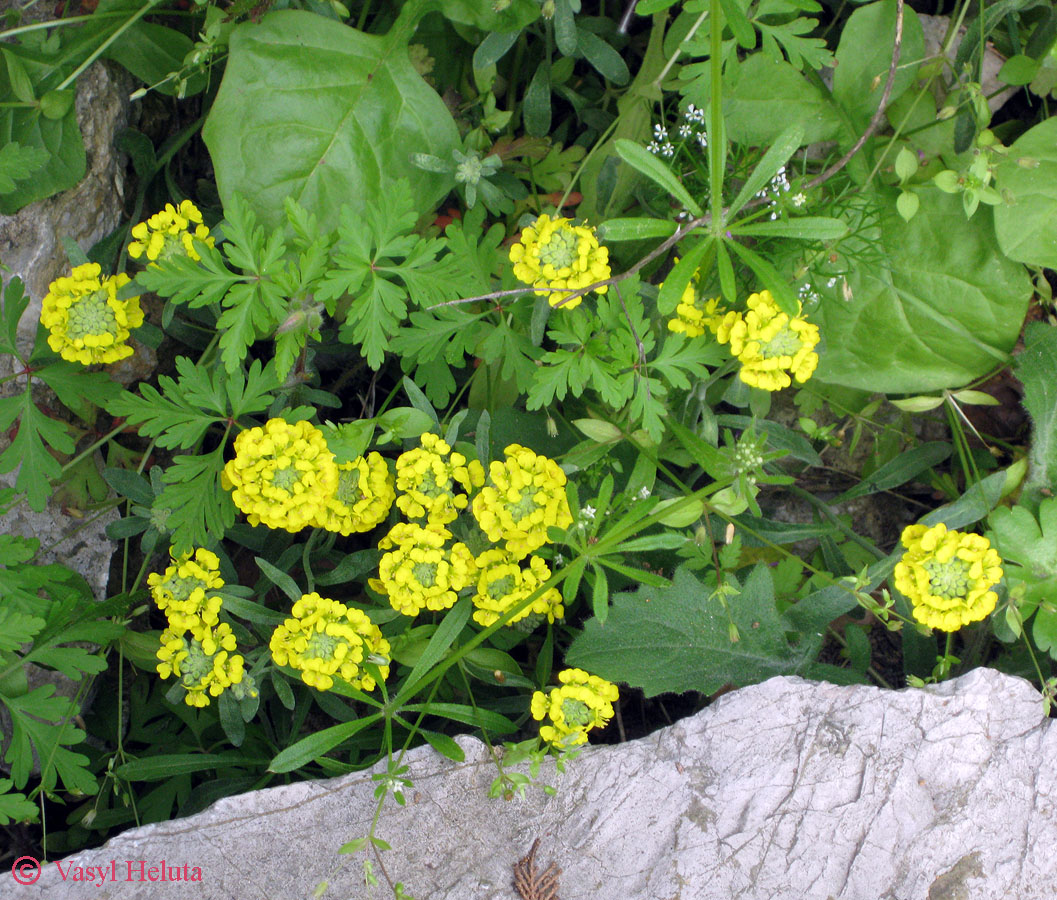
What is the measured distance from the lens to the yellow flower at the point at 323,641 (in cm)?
227

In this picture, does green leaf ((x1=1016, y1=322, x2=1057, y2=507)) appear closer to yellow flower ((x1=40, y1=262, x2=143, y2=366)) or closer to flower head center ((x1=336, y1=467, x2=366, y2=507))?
flower head center ((x1=336, y1=467, x2=366, y2=507))

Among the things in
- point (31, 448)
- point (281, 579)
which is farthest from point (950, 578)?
point (31, 448)

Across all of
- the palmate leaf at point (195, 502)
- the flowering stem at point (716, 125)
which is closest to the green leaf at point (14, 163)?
the palmate leaf at point (195, 502)

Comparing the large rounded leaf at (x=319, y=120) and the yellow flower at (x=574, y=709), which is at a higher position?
the large rounded leaf at (x=319, y=120)

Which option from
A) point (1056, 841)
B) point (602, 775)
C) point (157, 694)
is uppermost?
point (1056, 841)

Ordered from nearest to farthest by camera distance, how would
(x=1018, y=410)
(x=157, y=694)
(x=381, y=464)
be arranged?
1. (x=381, y=464)
2. (x=157, y=694)
3. (x=1018, y=410)

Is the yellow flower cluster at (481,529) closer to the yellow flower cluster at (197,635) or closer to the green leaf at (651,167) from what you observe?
the yellow flower cluster at (197,635)

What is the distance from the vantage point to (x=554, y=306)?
2.34m

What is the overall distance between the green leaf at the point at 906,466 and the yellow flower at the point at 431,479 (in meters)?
1.57

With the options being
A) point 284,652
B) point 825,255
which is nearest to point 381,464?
point 284,652

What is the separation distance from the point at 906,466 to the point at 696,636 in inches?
43.3

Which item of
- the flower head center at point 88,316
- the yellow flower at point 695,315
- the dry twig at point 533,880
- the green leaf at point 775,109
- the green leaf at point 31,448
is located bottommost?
the dry twig at point 533,880

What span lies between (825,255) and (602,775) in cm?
178

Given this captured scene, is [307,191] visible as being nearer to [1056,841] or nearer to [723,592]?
Answer: [723,592]
